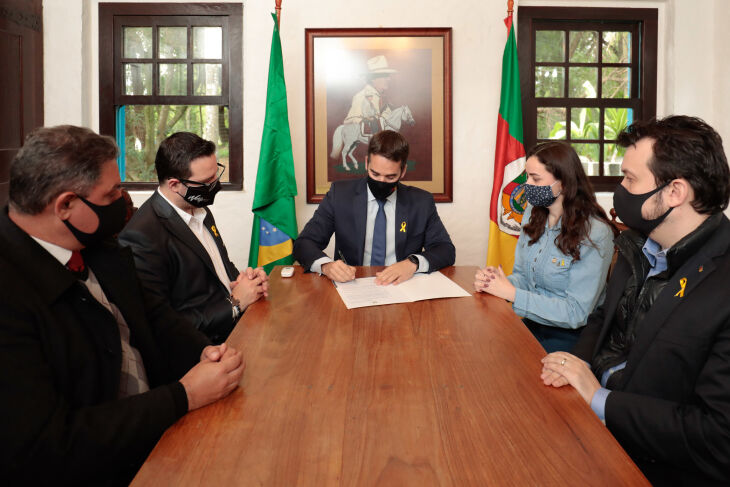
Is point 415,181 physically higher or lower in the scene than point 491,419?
higher

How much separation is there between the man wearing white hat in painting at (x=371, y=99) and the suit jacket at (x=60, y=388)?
3271 mm

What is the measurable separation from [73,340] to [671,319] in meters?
1.43

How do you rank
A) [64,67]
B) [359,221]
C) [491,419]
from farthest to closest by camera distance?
[64,67] < [359,221] < [491,419]

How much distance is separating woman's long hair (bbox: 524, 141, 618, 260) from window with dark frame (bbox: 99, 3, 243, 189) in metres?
2.71

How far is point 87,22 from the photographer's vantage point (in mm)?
4371

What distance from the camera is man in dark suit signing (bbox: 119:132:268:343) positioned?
2215 millimetres

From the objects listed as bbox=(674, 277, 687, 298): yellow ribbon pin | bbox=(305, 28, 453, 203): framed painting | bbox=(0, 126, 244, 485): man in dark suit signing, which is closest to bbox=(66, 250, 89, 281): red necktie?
bbox=(0, 126, 244, 485): man in dark suit signing

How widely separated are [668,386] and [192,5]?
4.16 meters

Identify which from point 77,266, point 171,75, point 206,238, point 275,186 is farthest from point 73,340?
point 171,75

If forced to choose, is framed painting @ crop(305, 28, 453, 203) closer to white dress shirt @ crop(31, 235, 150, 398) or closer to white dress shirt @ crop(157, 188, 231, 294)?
white dress shirt @ crop(157, 188, 231, 294)

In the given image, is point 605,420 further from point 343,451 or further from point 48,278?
point 48,278

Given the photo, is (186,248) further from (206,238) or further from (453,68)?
(453,68)

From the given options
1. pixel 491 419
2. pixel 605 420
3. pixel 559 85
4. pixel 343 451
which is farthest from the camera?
pixel 559 85

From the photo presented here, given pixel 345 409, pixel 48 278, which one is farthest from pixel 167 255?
pixel 345 409
